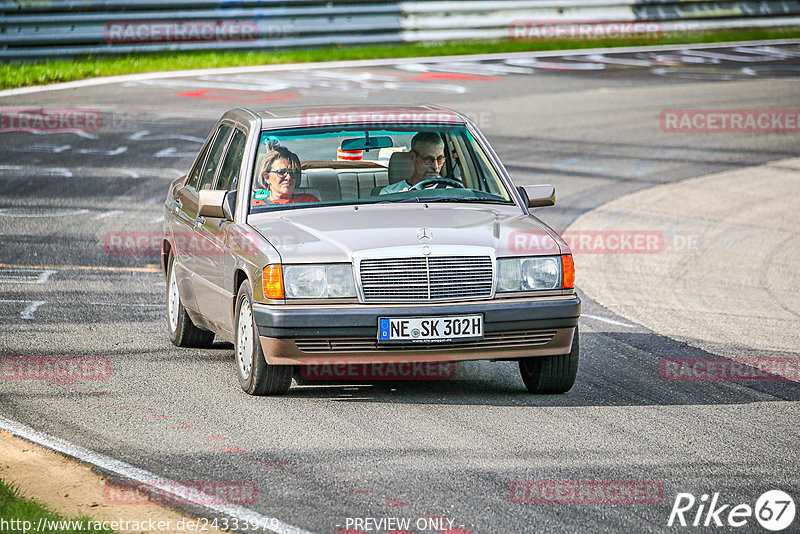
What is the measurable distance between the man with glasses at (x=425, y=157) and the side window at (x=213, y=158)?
4.35ft

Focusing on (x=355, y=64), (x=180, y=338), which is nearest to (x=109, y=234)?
(x=180, y=338)

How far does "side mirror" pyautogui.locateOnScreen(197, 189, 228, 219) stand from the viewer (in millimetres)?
7793

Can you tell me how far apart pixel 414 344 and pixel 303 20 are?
2348cm

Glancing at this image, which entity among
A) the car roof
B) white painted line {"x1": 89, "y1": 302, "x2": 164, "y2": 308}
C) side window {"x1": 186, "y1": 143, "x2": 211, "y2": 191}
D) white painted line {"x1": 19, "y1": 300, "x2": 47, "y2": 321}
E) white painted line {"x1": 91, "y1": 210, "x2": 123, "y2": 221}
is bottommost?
white painted line {"x1": 91, "y1": 210, "x2": 123, "y2": 221}

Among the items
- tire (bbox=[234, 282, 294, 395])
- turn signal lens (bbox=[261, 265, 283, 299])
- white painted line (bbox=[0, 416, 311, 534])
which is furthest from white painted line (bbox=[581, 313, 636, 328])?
white painted line (bbox=[0, 416, 311, 534])

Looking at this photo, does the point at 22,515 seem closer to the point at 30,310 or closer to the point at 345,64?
the point at 30,310

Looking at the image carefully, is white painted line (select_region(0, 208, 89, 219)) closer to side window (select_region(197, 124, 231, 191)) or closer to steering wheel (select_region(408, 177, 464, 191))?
side window (select_region(197, 124, 231, 191))

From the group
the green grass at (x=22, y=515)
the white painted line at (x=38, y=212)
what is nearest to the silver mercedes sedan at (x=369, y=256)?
the green grass at (x=22, y=515)

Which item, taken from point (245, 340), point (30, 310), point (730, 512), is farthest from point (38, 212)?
point (730, 512)

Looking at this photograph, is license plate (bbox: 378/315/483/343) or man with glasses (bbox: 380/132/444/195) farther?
man with glasses (bbox: 380/132/444/195)

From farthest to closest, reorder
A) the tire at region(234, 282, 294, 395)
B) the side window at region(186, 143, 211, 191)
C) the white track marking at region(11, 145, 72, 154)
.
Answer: the white track marking at region(11, 145, 72, 154) → the side window at region(186, 143, 211, 191) → the tire at region(234, 282, 294, 395)

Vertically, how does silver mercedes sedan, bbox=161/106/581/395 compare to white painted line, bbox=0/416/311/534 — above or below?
above

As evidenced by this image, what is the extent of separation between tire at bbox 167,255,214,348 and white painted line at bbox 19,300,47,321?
1214 mm

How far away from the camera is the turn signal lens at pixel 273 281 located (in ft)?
22.9
